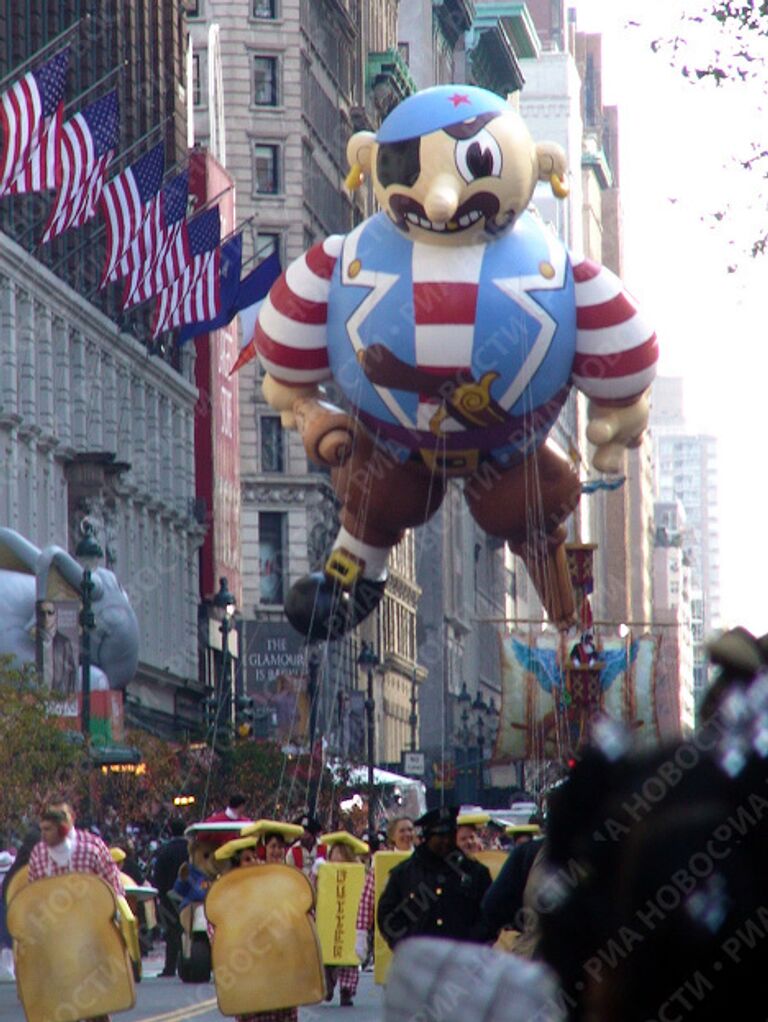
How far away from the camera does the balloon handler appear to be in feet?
57.7

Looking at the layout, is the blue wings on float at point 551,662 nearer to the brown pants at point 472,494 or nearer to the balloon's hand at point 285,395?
the brown pants at point 472,494

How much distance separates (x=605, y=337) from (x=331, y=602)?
11.2ft

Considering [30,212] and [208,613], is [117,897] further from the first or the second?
[208,613]

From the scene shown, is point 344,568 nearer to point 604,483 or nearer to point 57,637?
point 604,483

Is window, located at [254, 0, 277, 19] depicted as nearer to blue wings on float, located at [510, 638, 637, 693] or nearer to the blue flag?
the blue flag

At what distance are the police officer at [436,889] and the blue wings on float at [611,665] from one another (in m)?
19.6

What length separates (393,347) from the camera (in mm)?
17641

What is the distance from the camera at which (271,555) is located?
84875mm

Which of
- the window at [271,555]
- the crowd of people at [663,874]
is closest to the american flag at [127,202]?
the crowd of people at [663,874]

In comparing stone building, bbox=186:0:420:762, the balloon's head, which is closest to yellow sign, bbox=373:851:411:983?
the balloon's head

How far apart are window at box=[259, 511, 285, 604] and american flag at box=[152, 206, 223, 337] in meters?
38.2

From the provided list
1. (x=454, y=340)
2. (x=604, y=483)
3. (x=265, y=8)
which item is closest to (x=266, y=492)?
(x=265, y=8)

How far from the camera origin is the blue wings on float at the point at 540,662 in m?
38.4

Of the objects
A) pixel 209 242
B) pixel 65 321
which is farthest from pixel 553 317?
pixel 65 321
